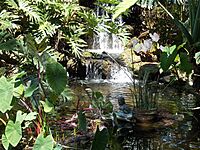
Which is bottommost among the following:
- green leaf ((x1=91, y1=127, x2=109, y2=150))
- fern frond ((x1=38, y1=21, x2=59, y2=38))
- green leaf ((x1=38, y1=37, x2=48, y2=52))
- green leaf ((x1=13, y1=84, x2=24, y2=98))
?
green leaf ((x1=91, y1=127, x2=109, y2=150))

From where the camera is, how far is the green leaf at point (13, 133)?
1.58 meters

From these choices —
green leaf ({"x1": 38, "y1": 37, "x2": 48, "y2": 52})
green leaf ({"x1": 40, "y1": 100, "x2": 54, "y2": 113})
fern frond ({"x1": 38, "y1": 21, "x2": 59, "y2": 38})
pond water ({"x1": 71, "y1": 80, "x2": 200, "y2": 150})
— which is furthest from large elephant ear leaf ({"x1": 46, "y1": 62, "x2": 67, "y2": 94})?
fern frond ({"x1": 38, "y1": 21, "x2": 59, "y2": 38})

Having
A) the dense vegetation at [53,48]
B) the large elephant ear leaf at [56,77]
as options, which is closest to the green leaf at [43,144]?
the dense vegetation at [53,48]

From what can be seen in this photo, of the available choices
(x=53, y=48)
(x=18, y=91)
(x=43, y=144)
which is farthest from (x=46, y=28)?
(x=43, y=144)

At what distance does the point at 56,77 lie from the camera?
1603 mm

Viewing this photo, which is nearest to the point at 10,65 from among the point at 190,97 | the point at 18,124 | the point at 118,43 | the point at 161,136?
the point at 190,97

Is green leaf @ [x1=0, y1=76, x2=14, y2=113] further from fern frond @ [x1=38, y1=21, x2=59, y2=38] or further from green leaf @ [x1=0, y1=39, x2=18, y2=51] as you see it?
fern frond @ [x1=38, y1=21, x2=59, y2=38]

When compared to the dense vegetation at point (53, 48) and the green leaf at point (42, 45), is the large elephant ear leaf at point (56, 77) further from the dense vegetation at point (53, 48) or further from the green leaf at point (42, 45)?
the green leaf at point (42, 45)

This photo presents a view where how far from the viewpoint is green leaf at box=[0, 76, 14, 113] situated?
1.52m

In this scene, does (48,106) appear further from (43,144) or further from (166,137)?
(166,137)

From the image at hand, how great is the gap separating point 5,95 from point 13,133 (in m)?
0.17

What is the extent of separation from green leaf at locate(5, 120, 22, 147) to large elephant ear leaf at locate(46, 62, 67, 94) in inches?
8.9

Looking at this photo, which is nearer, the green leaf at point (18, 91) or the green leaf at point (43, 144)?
the green leaf at point (43, 144)

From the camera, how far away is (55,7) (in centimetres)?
561
